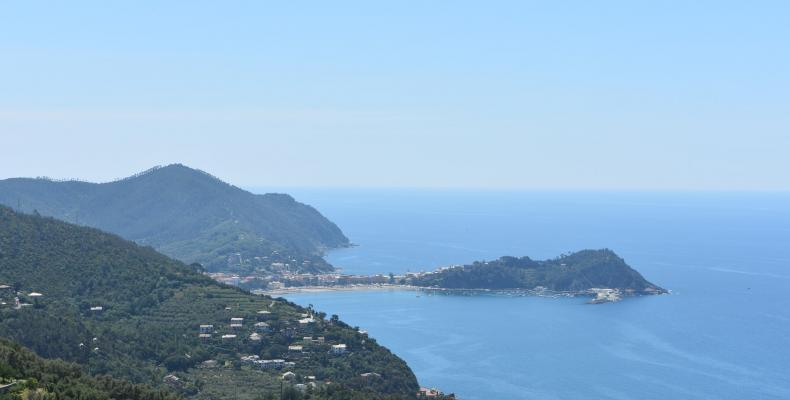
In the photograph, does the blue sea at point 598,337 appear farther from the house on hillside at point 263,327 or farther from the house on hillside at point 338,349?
the house on hillside at point 263,327

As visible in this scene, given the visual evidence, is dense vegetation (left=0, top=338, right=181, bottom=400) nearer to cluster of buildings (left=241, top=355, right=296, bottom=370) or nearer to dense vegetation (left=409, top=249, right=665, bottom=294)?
cluster of buildings (left=241, top=355, right=296, bottom=370)

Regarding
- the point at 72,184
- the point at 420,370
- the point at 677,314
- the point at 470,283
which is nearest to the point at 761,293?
the point at 677,314

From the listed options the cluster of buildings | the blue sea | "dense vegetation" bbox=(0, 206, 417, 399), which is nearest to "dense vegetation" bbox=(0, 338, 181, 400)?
"dense vegetation" bbox=(0, 206, 417, 399)

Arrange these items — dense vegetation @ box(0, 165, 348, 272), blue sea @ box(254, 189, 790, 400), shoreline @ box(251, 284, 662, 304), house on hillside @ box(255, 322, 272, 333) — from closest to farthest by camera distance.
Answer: house on hillside @ box(255, 322, 272, 333) < blue sea @ box(254, 189, 790, 400) < shoreline @ box(251, 284, 662, 304) < dense vegetation @ box(0, 165, 348, 272)

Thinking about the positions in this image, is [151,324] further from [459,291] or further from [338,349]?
[459,291]

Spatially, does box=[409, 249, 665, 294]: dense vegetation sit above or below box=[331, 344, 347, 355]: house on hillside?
below

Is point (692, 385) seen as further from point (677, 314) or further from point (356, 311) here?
point (356, 311)

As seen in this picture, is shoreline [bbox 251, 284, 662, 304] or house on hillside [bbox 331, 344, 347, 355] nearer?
house on hillside [bbox 331, 344, 347, 355]
